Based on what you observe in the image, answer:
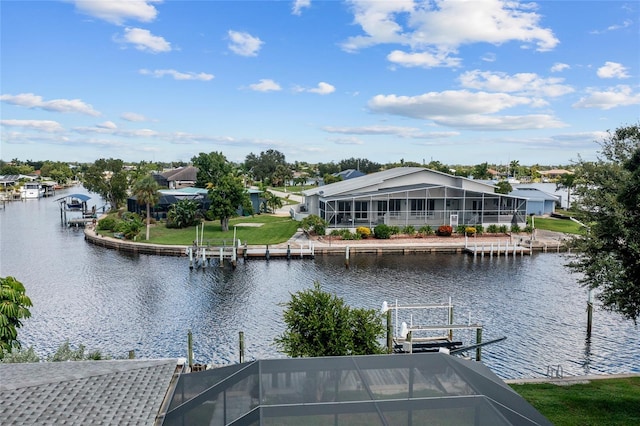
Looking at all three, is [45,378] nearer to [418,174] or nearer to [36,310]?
[36,310]

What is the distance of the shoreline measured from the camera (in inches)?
1494

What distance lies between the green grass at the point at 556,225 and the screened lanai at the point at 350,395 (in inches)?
1737

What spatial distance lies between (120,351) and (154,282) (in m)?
11.3

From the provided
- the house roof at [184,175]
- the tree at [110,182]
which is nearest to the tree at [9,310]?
the tree at [110,182]

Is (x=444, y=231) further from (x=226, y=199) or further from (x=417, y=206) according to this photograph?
(x=226, y=199)

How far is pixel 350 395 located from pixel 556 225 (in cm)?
5080

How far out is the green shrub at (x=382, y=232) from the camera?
4191 centimetres

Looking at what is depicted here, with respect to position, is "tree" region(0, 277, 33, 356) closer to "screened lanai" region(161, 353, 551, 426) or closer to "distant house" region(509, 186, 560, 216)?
"screened lanai" region(161, 353, 551, 426)

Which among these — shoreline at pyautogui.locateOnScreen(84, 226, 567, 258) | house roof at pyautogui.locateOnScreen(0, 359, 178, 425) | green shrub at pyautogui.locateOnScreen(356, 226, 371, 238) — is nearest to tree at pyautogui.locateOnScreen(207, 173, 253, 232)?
shoreline at pyautogui.locateOnScreen(84, 226, 567, 258)

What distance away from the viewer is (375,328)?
44.1 feet

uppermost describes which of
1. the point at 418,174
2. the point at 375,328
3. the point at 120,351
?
the point at 418,174

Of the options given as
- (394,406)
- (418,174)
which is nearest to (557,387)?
(394,406)

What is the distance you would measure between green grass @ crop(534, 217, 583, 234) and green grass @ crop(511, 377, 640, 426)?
36.0 m

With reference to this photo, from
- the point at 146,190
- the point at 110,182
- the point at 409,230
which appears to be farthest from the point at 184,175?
the point at 409,230
